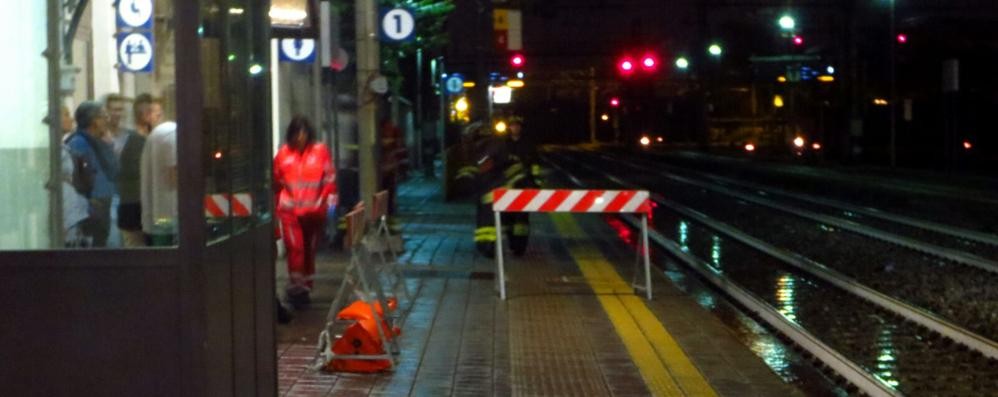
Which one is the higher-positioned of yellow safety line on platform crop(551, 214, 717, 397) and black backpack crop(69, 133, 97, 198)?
black backpack crop(69, 133, 97, 198)

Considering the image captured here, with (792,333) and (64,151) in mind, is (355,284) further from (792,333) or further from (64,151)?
(64,151)

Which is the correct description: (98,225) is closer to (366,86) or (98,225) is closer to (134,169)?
(134,169)

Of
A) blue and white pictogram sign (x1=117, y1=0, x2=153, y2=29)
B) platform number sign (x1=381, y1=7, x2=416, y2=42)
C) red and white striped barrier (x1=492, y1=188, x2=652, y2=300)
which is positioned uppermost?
platform number sign (x1=381, y1=7, x2=416, y2=42)

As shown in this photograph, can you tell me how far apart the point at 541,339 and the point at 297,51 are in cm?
485

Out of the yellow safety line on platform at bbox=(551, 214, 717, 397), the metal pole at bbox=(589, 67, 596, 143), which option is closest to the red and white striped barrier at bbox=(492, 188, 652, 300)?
the yellow safety line on platform at bbox=(551, 214, 717, 397)

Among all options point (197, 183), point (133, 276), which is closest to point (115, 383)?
point (133, 276)

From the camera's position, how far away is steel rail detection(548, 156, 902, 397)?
364 inches

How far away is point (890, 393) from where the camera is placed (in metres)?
8.77

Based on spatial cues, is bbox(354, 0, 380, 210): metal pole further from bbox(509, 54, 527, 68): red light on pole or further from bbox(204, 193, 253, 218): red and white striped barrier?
bbox(509, 54, 527, 68): red light on pole

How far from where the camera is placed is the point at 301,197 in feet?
41.3

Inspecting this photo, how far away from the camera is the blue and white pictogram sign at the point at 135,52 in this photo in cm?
571

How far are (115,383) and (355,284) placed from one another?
16.1ft

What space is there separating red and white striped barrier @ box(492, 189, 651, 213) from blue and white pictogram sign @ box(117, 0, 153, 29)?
26.1ft

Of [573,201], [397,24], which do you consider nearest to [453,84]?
[397,24]
